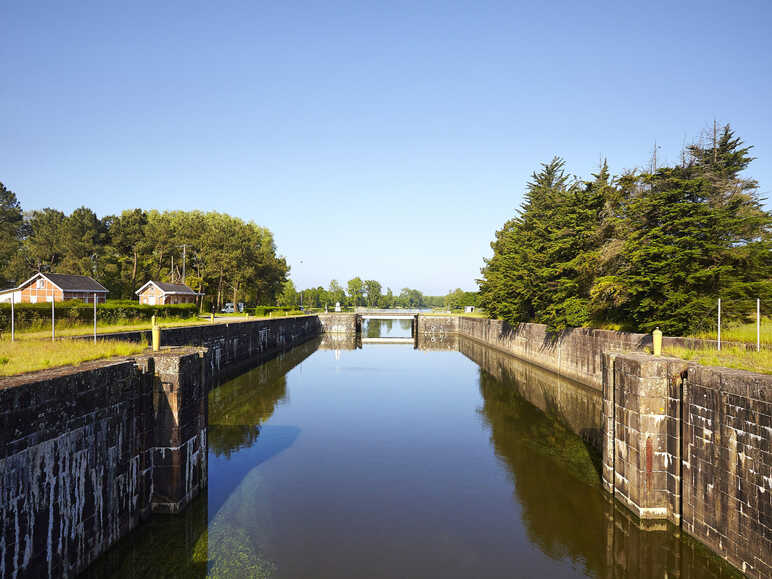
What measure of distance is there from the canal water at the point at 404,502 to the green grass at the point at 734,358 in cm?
338

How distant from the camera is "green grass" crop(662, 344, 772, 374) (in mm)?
8422

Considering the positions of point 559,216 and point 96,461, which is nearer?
point 96,461

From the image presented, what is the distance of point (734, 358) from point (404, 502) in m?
7.89

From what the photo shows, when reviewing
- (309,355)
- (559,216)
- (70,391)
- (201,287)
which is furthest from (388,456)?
(201,287)

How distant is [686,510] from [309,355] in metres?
35.3

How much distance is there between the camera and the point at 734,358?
373 inches

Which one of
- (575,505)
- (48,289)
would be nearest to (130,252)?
(48,289)

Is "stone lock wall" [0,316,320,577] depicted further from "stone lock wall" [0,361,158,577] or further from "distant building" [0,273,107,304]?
"distant building" [0,273,107,304]

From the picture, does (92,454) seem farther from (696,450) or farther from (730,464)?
(696,450)

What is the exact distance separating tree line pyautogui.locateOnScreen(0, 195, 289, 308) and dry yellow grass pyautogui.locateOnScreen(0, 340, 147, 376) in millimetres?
53248

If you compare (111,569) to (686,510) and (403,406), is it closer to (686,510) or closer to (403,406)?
(686,510)

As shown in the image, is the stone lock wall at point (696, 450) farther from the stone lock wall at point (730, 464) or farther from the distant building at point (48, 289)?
the distant building at point (48, 289)

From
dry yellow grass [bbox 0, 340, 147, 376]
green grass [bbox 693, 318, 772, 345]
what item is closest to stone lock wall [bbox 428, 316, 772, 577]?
green grass [bbox 693, 318, 772, 345]

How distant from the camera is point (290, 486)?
11852 mm
